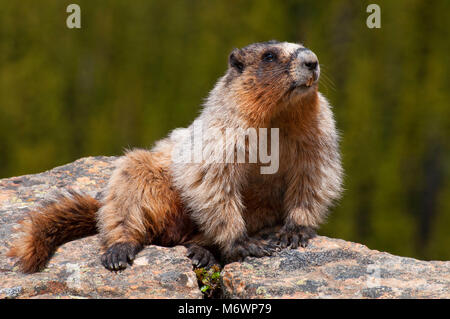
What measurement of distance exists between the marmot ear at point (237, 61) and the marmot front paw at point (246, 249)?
163cm

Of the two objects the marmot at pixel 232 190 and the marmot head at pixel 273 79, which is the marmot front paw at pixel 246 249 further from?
the marmot head at pixel 273 79

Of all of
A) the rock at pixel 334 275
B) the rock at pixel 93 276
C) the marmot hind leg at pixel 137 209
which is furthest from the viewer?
the marmot hind leg at pixel 137 209

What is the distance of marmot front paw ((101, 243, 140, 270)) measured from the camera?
183 inches

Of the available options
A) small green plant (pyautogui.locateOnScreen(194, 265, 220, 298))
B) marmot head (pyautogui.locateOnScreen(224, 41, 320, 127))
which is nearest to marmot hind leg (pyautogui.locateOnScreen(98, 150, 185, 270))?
small green plant (pyautogui.locateOnScreen(194, 265, 220, 298))

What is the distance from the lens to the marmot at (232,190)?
484 centimetres

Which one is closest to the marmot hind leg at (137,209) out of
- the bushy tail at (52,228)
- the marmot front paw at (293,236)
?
the bushy tail at (52,228)

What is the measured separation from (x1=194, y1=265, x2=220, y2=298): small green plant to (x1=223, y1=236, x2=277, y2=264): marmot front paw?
0.19 metres

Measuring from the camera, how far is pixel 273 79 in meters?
4.86

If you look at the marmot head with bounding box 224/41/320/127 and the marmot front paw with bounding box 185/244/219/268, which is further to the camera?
the marmot front paw with bounding box 185/244/219/268

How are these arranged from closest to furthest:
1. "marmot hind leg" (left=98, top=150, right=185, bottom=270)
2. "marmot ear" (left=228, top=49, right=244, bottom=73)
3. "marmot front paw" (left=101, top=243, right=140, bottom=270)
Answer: "marmot front paw" (left=101, top=243, right=140, bottom=270), "marmot hind leg" (left=98, top=150, right=185, bottom=270), "marmot ear" (left=228, top=49, right=244, bottom=73)

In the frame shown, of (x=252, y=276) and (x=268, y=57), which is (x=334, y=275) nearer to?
(x=252, y=276)

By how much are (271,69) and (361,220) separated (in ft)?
27.8

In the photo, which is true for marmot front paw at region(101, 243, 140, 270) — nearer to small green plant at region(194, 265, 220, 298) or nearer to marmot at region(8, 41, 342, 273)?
marmot at region(8, 41, 342, 273)

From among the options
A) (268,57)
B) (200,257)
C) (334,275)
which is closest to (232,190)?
(200,257)
